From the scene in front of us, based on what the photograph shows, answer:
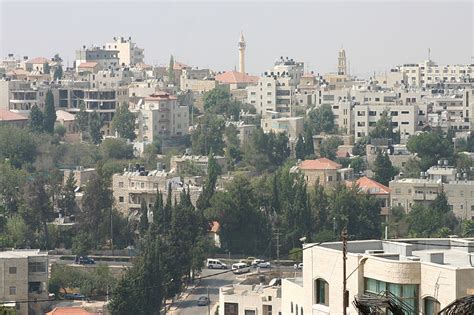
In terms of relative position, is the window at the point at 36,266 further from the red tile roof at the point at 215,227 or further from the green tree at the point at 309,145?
the green tree at the point at 309,145

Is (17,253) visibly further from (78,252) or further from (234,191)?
(234,191)

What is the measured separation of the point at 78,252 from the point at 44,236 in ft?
7.26

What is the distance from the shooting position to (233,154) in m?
56.9

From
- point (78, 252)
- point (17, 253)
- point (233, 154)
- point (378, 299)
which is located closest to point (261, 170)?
point (233, 154)

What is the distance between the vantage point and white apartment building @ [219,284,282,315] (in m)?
24.8

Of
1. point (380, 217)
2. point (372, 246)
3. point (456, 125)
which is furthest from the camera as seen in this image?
point (456, 125)

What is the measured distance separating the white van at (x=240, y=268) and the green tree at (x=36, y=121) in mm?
23807

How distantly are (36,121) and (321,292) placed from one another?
49.8 metres

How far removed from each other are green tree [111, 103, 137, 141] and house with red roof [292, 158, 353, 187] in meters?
13.5

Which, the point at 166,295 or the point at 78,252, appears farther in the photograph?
the point at 78,252

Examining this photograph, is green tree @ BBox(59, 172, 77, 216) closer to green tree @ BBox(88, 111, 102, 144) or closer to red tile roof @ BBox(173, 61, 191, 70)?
green tree @ BBox(88, 111, 102, 144)

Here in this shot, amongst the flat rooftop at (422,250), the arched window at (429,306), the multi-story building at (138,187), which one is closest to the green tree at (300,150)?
the multi-story building at (138,187)

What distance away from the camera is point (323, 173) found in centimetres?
4931

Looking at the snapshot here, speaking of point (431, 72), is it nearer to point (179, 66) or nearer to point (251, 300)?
point (179, 66)
